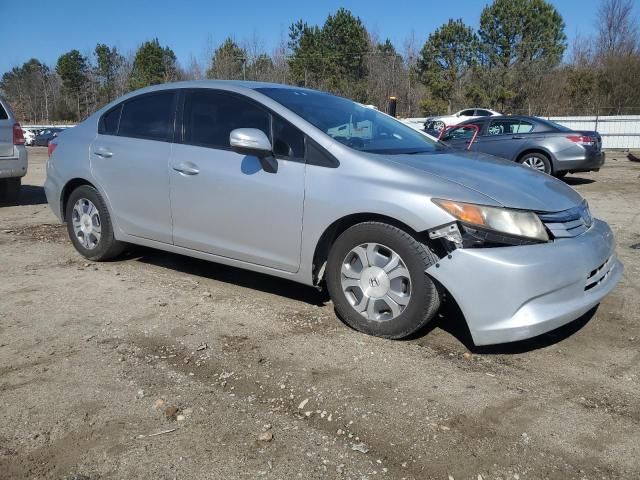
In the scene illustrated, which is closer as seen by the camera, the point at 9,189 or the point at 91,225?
the point at 91,225

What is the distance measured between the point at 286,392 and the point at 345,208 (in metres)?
1.21

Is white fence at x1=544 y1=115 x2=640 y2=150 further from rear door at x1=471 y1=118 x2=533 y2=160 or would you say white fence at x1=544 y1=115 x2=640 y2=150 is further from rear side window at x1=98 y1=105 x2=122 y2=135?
rear side window at x1=98 y1=105 x2=122 y2=135

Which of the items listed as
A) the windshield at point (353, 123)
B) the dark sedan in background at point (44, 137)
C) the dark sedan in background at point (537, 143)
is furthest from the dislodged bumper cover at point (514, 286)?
the dark sedan in background at point (44, 137)

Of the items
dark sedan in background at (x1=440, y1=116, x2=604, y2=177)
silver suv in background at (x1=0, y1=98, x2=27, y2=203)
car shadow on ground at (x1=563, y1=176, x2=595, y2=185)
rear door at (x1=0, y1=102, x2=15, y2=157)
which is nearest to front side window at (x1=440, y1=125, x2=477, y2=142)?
dark sedan in background at (x1=440, y1=116, x2=604, y2=177)

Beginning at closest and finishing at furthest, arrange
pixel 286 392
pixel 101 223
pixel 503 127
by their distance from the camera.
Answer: pixel 286 392, pixel 101 223, pixel 503 127

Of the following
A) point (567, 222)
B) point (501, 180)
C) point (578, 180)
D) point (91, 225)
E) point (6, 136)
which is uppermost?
point (6, 136)

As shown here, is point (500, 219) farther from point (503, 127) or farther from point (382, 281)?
point (503, 127)

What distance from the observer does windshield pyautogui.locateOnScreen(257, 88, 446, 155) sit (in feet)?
13.1

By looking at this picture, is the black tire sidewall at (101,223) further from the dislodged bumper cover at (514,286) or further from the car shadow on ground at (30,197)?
the car shadow on ground at (30,197)

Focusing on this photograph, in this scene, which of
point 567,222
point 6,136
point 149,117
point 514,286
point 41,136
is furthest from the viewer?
point 41,136

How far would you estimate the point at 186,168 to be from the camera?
436cm

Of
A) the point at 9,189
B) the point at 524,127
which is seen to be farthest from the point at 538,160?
the point at 9,189

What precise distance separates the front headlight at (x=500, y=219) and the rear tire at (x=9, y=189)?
26.8 feet

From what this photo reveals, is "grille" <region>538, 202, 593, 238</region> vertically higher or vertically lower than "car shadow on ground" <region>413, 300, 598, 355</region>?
higher
